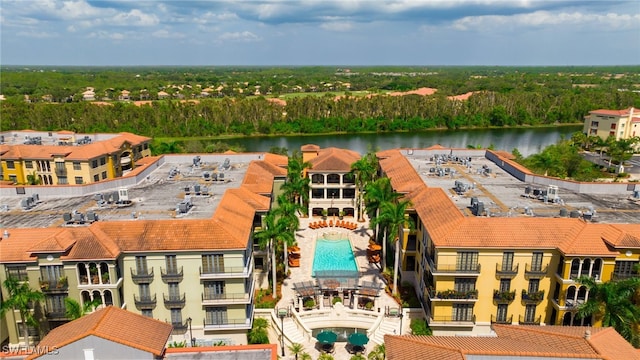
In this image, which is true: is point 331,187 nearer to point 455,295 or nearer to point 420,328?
point 420,328

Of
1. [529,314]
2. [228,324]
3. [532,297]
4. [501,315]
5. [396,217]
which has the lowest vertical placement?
[228,324]

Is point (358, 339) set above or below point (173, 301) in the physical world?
below

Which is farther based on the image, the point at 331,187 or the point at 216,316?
the point at 331,187

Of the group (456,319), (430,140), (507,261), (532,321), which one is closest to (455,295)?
(456,319)

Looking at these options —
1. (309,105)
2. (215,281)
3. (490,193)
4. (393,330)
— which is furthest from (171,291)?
(309,105)

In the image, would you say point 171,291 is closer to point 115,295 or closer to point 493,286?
point 115,295

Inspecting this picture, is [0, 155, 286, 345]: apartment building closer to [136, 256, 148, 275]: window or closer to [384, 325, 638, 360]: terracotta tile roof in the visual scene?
[136, 256, 148, 275]: window

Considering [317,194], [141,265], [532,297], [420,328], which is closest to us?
[141,265]
